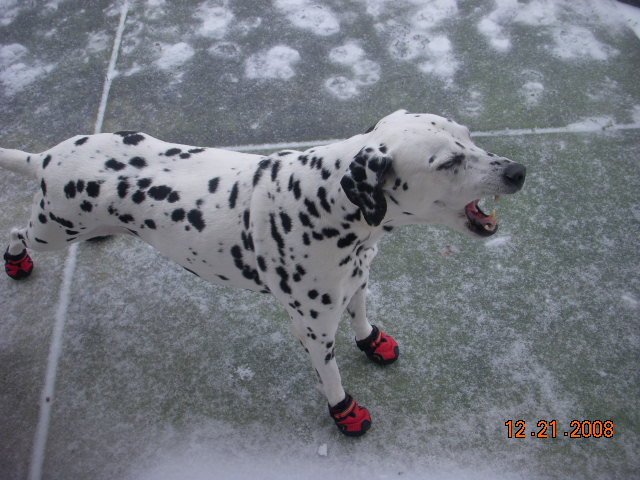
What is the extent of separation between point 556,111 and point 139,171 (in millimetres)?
3637

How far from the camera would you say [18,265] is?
364 centimetres

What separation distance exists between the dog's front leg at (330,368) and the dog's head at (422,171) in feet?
2.28

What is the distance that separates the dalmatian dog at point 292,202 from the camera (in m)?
Result: 2.05

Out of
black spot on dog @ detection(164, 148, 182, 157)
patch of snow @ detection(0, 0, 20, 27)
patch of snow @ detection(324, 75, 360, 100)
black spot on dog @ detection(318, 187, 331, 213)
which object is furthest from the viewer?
patch of snow @ detection(0, 0, 20, 27)

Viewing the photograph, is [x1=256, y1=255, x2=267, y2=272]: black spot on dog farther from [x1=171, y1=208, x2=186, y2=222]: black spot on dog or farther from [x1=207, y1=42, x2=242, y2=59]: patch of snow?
[x1=207, y1=42, x2=242, y2=59]: patch of snow

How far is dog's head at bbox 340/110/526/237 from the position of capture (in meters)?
2.01

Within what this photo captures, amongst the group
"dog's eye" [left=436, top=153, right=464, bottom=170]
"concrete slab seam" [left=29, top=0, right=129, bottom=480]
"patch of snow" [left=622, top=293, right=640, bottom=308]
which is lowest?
"patch of snow" [left=622, top=293, right=640, bottom=308]

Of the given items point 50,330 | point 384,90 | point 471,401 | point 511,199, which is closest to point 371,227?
point 471,401

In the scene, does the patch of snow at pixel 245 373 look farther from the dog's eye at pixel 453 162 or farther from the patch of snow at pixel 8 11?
the patch of snow at pixel 8 11

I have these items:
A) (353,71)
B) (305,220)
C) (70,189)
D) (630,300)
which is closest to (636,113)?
(630,300)

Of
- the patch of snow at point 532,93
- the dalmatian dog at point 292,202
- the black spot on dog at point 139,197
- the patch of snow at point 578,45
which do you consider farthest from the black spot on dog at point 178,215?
the patch of snow at point 578,45

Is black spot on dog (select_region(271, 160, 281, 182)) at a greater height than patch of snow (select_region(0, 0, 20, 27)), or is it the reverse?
black spot on dog (select_region(271, 160, 281, 182))

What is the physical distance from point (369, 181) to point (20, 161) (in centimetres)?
205

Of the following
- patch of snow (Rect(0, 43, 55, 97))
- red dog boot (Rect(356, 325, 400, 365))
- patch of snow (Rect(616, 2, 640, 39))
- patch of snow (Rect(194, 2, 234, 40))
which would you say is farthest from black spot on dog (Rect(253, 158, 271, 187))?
patch of snow (Rect(616, 2, 640, 39))
